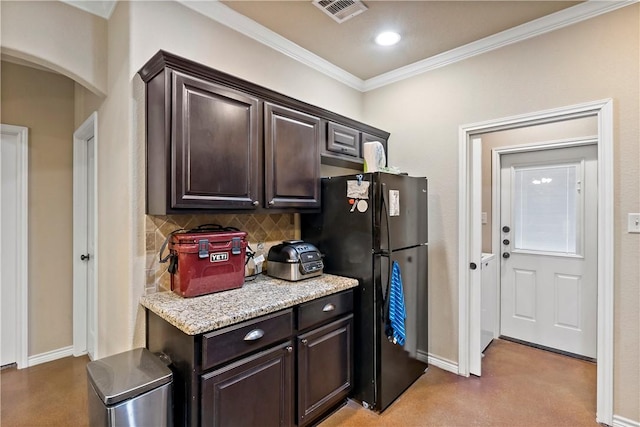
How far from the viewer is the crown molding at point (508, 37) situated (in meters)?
2.11

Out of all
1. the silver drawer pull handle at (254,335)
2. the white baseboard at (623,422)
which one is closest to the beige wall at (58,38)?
the silver drawer pull handle at (254,335)

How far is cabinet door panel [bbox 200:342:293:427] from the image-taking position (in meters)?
1.49

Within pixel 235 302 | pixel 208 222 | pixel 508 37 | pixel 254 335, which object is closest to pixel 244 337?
pixel 254 335

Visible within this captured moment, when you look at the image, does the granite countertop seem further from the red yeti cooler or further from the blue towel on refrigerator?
the blue towel on refrigerator

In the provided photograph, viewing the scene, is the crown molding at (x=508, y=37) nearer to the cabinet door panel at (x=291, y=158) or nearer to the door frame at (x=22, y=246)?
the cabinet door panel at (x=291, y=158)

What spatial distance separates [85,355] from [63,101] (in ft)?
7.93

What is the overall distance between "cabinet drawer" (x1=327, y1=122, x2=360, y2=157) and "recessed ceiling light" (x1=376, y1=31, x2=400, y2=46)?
72 centimetres

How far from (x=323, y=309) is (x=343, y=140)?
141 cm

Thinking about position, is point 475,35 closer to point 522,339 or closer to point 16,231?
point 522,339

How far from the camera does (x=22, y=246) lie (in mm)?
2814

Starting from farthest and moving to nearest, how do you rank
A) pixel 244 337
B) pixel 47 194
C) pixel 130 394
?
pixel 47 194, pixel 244 337, pixel 130 394

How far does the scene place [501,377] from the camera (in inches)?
106

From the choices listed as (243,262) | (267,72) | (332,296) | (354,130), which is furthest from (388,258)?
(267,72)

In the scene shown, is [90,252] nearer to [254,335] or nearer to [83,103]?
[83,103]
